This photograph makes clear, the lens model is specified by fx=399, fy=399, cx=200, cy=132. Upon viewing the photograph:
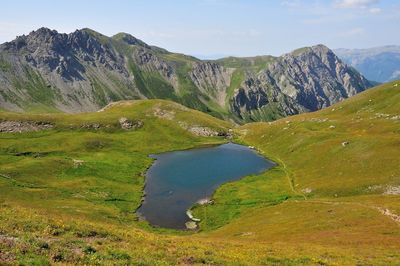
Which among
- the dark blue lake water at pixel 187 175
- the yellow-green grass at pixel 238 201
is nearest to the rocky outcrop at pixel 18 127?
the yellow-green grass at pixel 238 201

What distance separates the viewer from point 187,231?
8712 centimetres

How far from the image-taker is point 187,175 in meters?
137

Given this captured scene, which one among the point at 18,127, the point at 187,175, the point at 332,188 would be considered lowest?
the point at 187,175

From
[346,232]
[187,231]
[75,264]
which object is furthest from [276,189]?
[75,264]

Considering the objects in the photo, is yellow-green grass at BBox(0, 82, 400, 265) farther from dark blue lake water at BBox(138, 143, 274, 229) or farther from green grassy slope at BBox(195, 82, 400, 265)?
dark blue lake water at BBox(138, 143, 274, 229)

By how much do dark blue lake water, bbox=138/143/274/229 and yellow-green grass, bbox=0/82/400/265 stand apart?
4510 mm

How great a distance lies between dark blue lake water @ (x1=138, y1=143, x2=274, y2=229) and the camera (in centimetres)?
10144

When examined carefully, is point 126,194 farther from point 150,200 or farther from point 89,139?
point 89,139

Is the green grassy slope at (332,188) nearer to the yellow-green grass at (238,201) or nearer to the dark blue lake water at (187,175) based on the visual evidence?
the yellow-green grass at (238,201)

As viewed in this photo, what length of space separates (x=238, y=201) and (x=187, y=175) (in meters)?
35.3

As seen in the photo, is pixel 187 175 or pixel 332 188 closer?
pixel 332 188

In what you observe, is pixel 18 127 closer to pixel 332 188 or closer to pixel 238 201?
pixel 238 201

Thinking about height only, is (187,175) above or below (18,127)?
below

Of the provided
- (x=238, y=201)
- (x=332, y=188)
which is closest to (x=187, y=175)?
(x=238, y=201)
